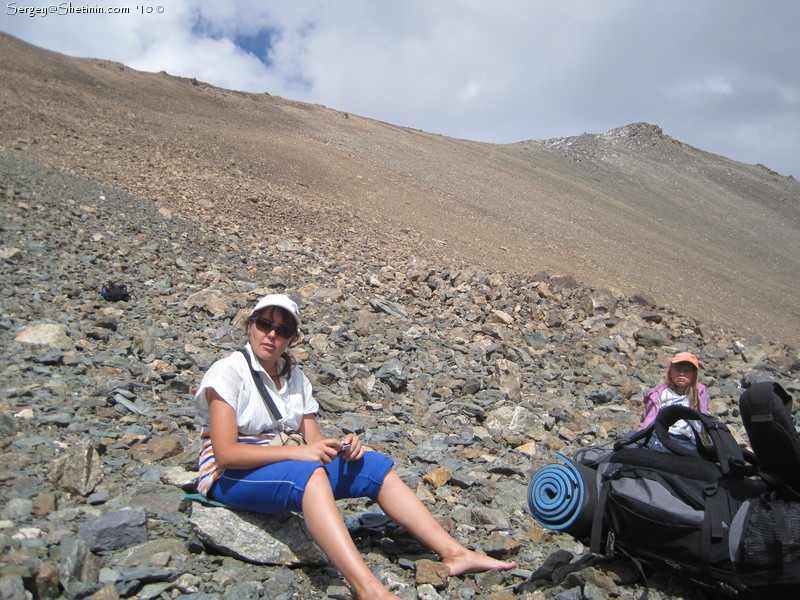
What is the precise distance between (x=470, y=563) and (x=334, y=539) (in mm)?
720

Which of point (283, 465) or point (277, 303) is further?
point (277, 303)

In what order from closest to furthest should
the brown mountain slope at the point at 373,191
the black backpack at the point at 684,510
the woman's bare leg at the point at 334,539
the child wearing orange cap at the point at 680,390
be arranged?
the black backpack at the point at 684,510 < the woman's bare leg at the point at 334,539 < the child wearing orange cap at the point at 680,390 < the brown mountain slope at the point at 373,191

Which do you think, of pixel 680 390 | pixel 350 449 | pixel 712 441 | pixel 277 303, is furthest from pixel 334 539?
pixel 680 390

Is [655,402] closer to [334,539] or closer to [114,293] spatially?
[334,539]

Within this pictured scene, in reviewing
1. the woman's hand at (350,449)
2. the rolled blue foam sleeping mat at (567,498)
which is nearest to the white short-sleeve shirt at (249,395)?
the woman's hand at (350,449)

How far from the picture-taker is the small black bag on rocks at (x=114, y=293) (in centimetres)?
663

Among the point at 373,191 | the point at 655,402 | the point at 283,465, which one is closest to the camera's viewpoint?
the point at 283,465

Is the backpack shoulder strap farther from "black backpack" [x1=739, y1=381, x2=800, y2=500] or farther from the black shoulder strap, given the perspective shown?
the black shoulder strap

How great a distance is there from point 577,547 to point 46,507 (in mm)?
2733

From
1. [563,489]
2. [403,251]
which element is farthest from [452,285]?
[563,489]

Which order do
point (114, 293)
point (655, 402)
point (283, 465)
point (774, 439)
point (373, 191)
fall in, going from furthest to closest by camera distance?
point (373, 191) → point (114, 293) → point (655, 402) → point (283, 465) → point (774, 439)

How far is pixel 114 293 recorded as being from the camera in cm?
665

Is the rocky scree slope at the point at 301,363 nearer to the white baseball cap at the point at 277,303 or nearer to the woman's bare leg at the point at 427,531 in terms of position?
the woman's bare leg at the point at 427,531

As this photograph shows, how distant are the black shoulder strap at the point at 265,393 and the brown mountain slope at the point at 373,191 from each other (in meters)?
7.23
